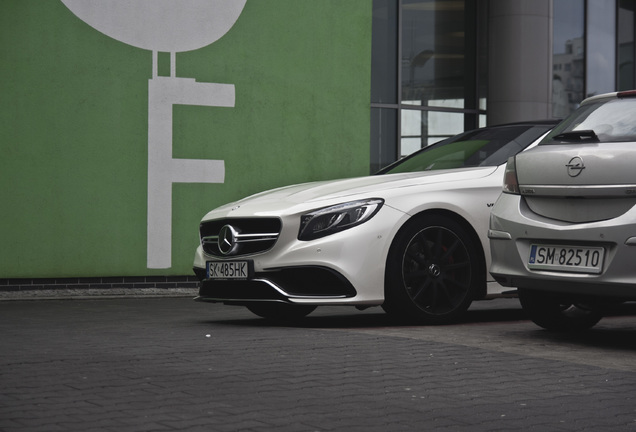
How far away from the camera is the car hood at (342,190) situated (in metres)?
7.50

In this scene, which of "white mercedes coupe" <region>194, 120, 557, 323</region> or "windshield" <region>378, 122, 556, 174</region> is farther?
"windshield" <region>378, 122, 556, 174</region>

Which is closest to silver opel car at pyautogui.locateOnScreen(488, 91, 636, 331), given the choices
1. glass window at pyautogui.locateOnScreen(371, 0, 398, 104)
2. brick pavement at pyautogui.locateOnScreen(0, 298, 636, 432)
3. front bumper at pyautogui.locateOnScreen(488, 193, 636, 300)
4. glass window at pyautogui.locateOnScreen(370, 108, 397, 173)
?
front bumper at pyautogui.locateOnScreen(488, 193, 636, 300)

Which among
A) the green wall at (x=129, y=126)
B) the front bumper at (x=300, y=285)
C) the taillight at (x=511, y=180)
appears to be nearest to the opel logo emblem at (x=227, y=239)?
the front bumper at (x=300, y=285)

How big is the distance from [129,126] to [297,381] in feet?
24.0

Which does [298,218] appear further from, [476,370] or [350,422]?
[350,422]

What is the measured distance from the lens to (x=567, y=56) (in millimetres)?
18156

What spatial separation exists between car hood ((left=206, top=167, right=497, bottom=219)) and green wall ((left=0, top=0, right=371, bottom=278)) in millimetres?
3980

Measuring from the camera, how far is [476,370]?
557cm

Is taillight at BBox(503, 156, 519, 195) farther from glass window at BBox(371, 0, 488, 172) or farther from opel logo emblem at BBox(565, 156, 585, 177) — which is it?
glass window at BBox(371, 0, 488, 172)

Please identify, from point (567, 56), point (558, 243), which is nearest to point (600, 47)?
point (567, 56)

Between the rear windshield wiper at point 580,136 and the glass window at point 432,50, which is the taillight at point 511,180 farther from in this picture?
the glass window at point 432,50

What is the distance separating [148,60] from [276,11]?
Result: 72.9 inches

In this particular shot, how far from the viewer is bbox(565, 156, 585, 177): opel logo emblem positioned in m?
6.44

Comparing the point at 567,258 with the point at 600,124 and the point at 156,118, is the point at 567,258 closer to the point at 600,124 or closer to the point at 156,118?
the point at 600,124
